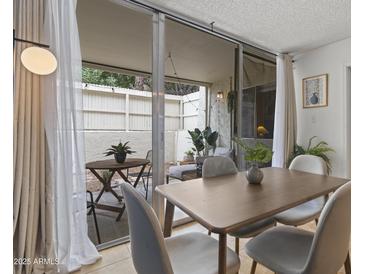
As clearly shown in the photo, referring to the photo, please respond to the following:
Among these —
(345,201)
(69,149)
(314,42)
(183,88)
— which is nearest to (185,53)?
(183,88)

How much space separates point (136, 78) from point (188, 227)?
2.30 meters

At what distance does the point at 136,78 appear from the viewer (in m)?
3.31

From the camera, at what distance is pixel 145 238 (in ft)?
2.90

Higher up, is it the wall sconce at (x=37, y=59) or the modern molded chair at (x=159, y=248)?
the wall sconce at (x=37, y=59)

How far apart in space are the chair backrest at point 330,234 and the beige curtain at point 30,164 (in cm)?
170

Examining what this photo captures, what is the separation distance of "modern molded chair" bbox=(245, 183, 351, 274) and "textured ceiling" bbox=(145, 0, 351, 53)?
2095 millimetres

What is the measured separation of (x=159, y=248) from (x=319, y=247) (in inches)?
27.6

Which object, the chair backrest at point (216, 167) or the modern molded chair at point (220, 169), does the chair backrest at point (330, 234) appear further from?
the chair backrest at point (216, 167)

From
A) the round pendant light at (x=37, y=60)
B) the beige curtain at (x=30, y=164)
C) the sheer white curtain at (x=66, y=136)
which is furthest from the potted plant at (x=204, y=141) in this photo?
the round pendant light at (x=37, y=60)

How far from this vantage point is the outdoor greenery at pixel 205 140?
3.31 m

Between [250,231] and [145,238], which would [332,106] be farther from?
[145,238]

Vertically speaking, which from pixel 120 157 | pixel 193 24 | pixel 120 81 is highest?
pixel 193 24

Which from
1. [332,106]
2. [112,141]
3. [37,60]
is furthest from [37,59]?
[332,106]

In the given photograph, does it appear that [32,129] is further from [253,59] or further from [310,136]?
[310,136]
